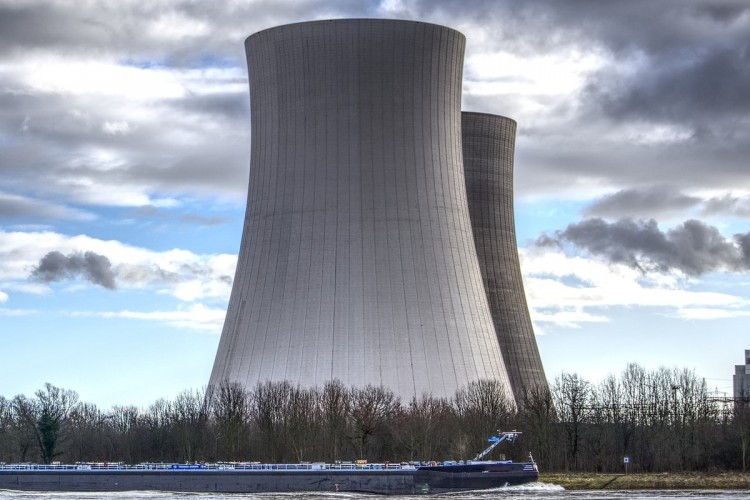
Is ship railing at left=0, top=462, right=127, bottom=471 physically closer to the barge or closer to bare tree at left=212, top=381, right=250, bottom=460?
the barge

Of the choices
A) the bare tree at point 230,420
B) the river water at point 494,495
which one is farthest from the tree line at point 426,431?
the river water at point 494,495

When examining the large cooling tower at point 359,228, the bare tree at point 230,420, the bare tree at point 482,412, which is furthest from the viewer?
the bare tree at point 230,420

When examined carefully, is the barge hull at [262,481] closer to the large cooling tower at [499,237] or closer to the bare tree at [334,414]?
the bare tree at [334,414]

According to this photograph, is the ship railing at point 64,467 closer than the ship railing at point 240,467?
No

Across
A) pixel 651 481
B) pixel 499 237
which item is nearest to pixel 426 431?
pixel 651 481

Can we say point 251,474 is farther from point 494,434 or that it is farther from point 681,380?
point 681,380

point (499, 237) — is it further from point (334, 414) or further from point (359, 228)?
point (334, 414)

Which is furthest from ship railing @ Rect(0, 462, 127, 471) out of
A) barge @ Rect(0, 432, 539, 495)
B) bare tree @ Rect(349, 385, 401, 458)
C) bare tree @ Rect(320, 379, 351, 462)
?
bare tree @ Rect(349, 385, 401, 458)

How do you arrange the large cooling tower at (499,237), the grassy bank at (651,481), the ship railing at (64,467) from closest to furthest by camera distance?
the grassy bank at (651,481) → the ship railing at (64,467) → the large cooling tower at (499,237)
